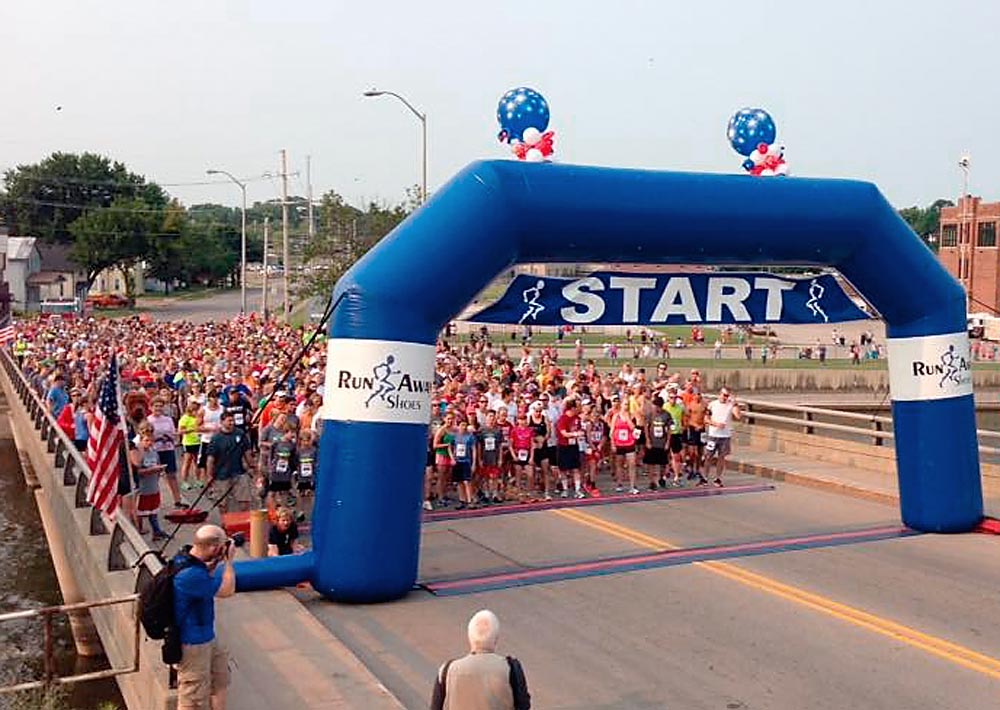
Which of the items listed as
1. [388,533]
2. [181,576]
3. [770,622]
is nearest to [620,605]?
[770,622]

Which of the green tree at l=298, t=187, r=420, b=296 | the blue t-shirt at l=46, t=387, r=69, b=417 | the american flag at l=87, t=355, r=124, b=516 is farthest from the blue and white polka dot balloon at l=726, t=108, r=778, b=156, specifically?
the green tree at l=298, t=187, r=420, b=296

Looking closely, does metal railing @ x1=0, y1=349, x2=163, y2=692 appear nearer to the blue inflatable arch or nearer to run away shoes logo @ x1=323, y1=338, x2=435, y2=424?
the blue inflatable arch

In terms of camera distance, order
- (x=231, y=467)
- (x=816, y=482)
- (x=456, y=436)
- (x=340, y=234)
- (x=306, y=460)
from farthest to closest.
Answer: (x=340, y=234), (x=816, y=482), (x=456, y=436), (x=306, y=460), (x=231, y=467)

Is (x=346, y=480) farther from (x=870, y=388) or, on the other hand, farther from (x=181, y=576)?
(x=870, y=388)

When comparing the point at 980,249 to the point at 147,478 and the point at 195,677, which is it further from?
the point at 195,677

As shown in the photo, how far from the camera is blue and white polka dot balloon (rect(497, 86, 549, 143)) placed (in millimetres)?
12156

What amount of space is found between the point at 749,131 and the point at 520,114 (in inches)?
123

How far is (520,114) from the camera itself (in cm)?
1223

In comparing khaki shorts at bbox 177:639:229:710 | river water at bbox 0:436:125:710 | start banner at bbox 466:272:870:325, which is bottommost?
river water at bbox 0:436:125:710

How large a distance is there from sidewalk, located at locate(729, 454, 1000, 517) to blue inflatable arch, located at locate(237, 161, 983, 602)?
483 centimetres

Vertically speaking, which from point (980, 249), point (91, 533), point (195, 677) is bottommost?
point (91, 533)

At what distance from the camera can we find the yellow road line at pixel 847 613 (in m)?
9.48

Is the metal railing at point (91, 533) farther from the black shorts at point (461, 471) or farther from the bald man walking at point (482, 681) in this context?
the black shorts at point (461, 471)

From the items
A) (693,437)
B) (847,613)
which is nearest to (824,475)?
(693,437)
